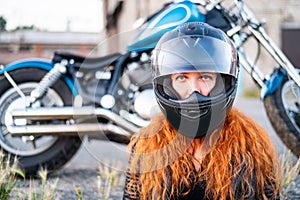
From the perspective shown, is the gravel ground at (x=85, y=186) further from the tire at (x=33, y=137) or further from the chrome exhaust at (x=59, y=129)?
the chrome exhaust at (x=59, y=129)

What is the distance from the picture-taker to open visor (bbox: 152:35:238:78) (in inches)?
70.6

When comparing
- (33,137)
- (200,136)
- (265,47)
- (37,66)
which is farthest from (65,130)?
(200,136)

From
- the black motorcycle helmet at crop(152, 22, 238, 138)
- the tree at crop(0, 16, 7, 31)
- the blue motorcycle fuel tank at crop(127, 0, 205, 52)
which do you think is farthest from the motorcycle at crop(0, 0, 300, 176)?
the black motorcycle helmet at crop(152, 22, 238, 138)

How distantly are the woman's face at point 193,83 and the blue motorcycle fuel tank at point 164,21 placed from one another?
5.02 feet

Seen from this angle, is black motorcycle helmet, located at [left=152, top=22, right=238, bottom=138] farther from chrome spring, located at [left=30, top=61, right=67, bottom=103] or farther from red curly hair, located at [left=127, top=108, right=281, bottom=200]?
chrome spring, located at [left=30, top=61, right=67, bottom=103]

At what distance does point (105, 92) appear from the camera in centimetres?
368

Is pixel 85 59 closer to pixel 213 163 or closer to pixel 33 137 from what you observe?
pixel 33 137

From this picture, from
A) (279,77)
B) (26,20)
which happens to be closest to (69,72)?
(26,20)

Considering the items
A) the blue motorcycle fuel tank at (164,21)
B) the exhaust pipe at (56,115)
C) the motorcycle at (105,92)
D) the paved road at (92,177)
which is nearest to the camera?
the paved road at (92,177)

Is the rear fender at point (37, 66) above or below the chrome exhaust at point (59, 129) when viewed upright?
above

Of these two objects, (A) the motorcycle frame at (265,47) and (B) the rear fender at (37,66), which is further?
(B) the rear fender at (37,66)

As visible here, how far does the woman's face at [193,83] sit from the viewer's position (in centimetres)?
179

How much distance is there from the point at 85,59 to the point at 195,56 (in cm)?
210

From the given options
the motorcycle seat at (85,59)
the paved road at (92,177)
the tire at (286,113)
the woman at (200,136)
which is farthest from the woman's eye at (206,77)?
the motorcycle seat at (85,59)
